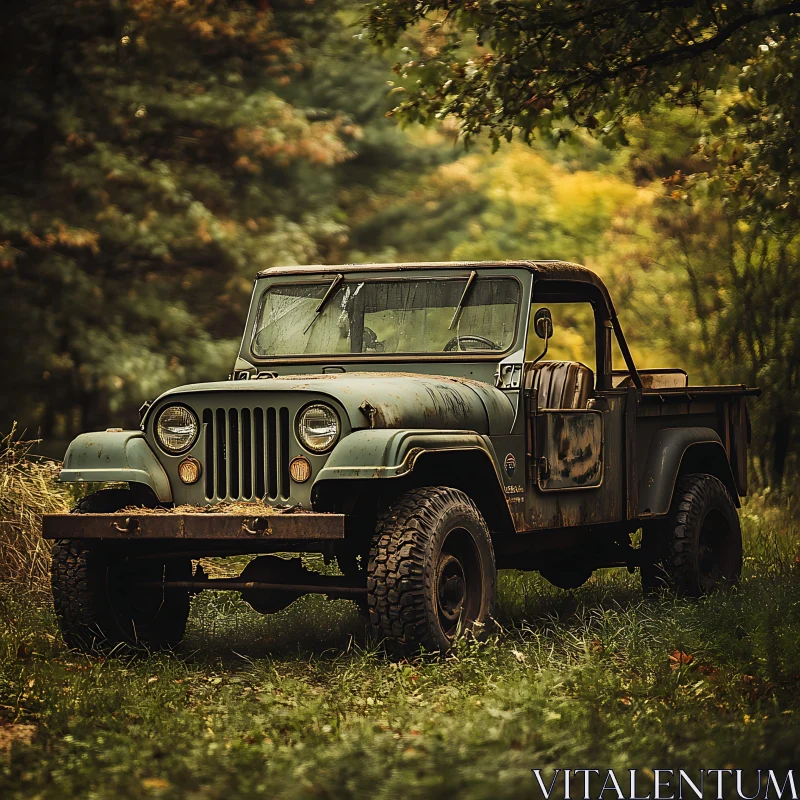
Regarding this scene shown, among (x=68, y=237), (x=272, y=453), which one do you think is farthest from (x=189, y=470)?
(x=68, y=237)

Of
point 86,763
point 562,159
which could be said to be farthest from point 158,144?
point 86,763

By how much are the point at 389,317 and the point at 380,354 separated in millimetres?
247

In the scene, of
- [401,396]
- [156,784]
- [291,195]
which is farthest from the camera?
[291,195]

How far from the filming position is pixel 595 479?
8523mm

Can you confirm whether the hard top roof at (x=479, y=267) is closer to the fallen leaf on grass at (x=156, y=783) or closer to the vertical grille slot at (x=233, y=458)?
the vertical grille slot at (x=233, y=458)

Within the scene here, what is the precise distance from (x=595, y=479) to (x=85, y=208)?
1149 cm

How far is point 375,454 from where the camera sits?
21.8 feet

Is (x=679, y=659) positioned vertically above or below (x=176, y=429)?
below

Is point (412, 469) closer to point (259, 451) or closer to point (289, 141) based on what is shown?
point (259, 451)

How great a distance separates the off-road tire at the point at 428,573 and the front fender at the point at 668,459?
2.04m

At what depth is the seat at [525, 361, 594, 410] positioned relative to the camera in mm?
8703

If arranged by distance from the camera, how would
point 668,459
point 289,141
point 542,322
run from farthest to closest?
1. point 289,141
2. point 668,459
3. point 542,322

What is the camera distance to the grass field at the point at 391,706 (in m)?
4.93

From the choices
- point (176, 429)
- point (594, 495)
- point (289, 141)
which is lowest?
point (594, 495)
